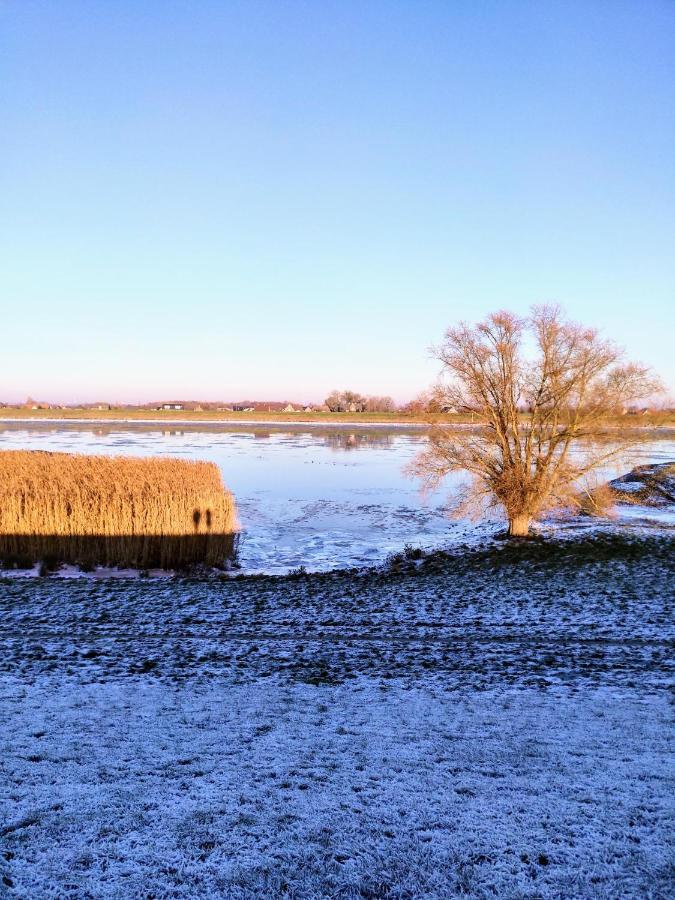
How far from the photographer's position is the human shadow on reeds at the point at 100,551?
13516mm

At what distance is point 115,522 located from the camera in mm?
13672

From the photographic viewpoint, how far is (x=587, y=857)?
3.13 m

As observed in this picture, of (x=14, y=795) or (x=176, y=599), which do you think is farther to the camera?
(x=176, y=599)

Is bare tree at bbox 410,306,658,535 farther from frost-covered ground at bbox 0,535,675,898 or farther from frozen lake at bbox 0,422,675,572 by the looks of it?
frost-covered ground at bbox 0,535,675,898

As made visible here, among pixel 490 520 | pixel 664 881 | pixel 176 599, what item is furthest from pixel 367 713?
pixel 490 520

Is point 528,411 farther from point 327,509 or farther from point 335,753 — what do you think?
point 335,753

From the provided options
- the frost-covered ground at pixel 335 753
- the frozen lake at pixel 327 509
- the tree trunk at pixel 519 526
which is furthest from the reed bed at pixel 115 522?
the tree trunk at pixel 519 526

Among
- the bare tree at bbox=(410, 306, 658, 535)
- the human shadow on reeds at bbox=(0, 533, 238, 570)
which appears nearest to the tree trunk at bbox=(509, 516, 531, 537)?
the bare tree at bbox=(410, 306, 658, 535)

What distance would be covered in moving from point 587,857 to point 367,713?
2349 mm

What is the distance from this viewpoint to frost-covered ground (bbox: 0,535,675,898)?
3035mm

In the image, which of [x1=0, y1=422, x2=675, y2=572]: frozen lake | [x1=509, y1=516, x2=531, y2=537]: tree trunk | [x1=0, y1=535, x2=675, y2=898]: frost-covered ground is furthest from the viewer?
[x1=509, y1=516, x2=531, y2=537]: tree trunk

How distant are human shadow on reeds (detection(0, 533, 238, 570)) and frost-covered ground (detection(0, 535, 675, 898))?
4.43 metres

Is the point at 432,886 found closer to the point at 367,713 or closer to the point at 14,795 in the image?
the point at 367,713

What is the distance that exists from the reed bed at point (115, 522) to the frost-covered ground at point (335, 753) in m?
4.53
